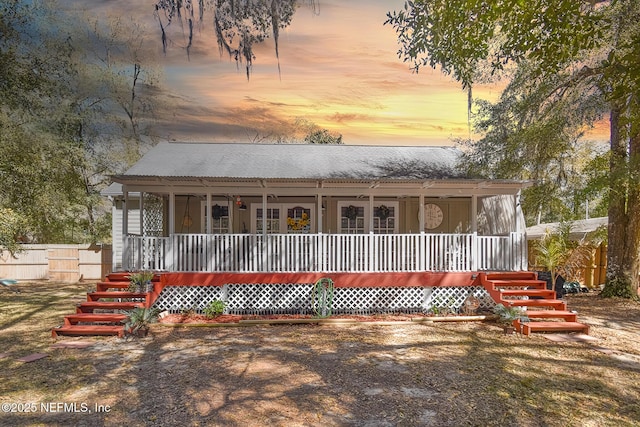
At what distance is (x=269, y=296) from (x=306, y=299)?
38.5 inches

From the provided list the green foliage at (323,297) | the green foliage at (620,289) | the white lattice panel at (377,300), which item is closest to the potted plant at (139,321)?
the green foliage at (323,297)

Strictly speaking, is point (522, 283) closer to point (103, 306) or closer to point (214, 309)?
point (214, 309)

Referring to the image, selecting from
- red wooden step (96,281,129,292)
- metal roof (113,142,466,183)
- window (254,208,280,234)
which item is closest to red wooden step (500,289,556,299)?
metal roof (113,142,466,183)

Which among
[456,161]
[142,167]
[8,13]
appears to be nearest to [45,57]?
[8,13]

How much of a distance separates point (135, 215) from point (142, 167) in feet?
16.8

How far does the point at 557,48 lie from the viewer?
9602 mm

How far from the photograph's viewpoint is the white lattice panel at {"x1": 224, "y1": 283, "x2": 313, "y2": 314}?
11.0 meters

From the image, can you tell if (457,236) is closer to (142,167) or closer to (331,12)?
(142,167)

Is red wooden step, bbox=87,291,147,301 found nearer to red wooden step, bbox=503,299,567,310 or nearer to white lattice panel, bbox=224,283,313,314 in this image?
white lattice panel, bbox=224,283,313,314

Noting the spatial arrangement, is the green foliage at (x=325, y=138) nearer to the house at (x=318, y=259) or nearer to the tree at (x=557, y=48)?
the tree at (x=557, y=48)

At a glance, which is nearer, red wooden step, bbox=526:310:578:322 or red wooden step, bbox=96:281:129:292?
red wooden step, bbox=526:310:578:322

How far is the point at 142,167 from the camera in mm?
12109

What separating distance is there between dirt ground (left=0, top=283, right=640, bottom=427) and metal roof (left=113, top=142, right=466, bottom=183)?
411 cm

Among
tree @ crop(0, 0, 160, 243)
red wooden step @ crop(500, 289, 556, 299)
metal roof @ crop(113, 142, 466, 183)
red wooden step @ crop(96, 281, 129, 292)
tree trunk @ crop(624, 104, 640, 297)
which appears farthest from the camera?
tree @ crop(0, 0, 160, 243)
